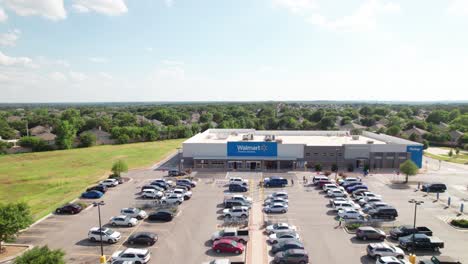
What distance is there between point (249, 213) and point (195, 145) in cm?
2571

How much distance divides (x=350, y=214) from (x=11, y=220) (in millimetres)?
31949

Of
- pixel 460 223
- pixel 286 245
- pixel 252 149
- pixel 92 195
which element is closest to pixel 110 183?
pixel 92 195

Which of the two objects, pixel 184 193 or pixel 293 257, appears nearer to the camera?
pixel 293 257

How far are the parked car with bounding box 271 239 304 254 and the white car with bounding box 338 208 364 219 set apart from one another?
31.4 feet

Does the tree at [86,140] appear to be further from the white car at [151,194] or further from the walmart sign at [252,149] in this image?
the white car at [151,194]

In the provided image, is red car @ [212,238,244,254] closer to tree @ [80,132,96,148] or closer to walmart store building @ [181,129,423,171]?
walmart store building @ [181,129,423,171]

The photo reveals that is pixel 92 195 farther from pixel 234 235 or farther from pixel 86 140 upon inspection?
pixel 86 140

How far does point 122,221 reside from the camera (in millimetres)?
30797

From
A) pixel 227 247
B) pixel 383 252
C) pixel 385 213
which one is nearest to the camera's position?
pixel 383 252

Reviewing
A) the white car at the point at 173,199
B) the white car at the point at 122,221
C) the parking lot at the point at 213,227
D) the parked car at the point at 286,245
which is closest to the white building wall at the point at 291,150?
the parking lot at the point at 213,227

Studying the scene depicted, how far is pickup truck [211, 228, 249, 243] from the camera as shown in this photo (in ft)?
87.4

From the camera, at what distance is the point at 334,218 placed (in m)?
32.9

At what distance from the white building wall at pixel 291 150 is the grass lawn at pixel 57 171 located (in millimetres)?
27175

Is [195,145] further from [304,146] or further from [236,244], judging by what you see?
[236,244]
